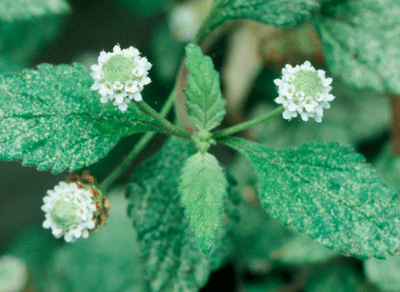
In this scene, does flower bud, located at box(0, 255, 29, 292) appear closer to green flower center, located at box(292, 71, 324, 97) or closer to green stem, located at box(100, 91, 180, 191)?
green stem, located at box(100, 91, 180, 191)

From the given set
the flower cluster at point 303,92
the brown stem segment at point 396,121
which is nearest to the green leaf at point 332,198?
the flower cluster at point 303,92

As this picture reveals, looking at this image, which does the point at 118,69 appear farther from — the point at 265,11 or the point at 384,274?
the point at 384,274

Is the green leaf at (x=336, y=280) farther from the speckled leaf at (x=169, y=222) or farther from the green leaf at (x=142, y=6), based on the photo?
the green leaf at (x=142, y=6)

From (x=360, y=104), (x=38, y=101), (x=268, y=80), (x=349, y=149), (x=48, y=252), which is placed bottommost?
(x=48, y=252)

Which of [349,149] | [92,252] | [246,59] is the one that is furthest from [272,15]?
[92,252]

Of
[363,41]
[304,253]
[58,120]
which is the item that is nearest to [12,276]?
[58,120]

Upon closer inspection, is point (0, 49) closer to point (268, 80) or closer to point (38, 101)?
point (38, 101)

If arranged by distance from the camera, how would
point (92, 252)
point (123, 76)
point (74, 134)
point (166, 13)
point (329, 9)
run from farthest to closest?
point (166, 13)
point (92, 252)
point (329, 9)
point (74, 134)
point (123, 76)

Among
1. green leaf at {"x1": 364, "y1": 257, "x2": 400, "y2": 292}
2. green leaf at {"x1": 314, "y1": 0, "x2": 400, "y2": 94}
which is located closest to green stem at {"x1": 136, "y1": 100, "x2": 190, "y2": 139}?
green leaf at {"x1": 314, "y1": 0, "x2": 400, "y2": 94}
